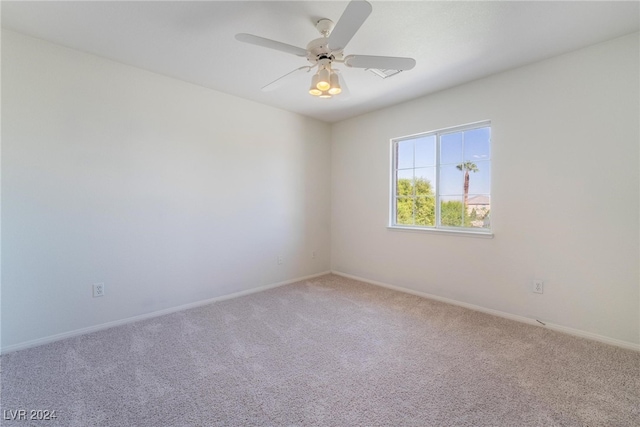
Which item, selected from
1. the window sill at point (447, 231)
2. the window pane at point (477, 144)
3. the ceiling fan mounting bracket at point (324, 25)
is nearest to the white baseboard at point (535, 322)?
the window sill at point (447, 231)

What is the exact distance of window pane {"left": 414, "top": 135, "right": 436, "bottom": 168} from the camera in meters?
3.47

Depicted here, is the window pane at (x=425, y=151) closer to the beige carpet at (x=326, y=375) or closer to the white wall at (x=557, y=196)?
the white wall at (x=557, y=196)

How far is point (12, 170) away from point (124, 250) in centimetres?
99

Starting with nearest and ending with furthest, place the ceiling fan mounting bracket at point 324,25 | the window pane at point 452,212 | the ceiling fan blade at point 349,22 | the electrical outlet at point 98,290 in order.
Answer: the ceiling fan blade at point 349,22 → the ceiling fan mounting bracket at point 324,25 → the electrical outlet at point 98,290 → the window pane at point 452,212

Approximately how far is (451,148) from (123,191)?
11.5 feet

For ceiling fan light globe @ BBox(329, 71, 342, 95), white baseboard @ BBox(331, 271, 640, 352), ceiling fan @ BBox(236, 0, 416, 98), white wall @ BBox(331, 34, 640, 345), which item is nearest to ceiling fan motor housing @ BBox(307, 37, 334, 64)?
ceiling fan @ BBox(236, 0, 416, 98)

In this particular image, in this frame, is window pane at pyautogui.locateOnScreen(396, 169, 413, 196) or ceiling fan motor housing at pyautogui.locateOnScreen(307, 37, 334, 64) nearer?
ceiling fan motor housing at pyautogui.locateOnScreen(307, 37, 334, 64)

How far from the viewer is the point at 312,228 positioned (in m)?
4.32

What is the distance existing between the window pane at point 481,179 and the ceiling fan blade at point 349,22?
2124 millimetres

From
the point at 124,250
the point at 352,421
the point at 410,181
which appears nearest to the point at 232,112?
the point at 124,250

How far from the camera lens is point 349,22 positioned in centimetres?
149

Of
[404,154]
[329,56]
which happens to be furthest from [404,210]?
[329,56]

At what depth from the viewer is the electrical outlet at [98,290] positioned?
251 centimetres

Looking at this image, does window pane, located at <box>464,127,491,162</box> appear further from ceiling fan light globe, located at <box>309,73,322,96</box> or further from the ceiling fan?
ceiling fan light globe, located at <box>309,73,322,96</box>
